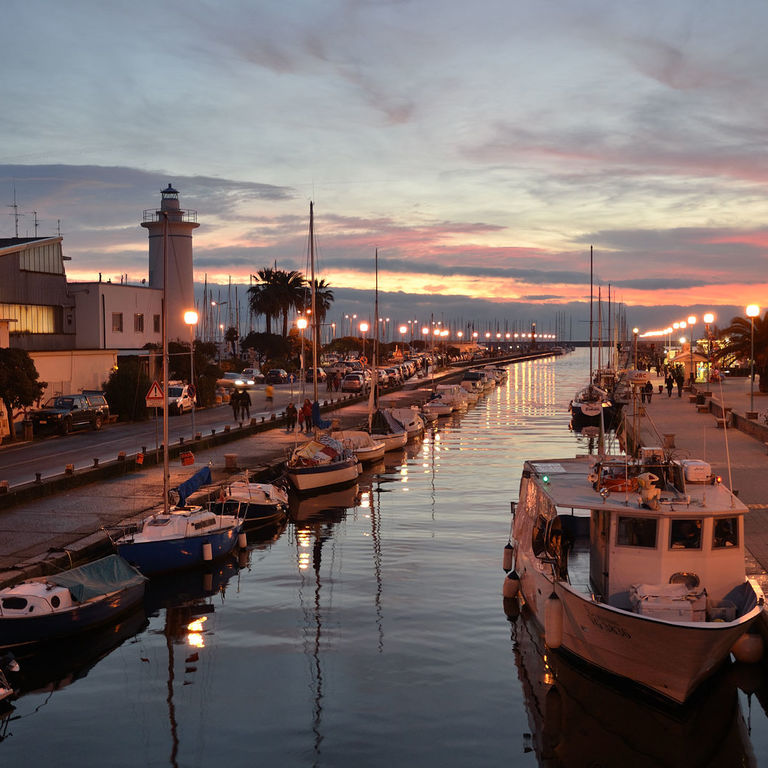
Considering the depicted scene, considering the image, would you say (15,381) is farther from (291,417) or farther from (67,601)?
(67,601)

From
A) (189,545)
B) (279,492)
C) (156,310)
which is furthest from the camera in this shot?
(156,310)

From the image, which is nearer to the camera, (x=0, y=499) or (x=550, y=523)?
(x=550, y=523)

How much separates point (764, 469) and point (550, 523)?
18.4 m

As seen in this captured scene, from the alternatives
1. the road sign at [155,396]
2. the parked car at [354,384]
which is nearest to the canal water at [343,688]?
the road sign at [155,396]

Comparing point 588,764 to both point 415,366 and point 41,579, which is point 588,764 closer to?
point 41,579

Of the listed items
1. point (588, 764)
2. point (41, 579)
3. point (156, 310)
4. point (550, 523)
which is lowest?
point (588, 764)

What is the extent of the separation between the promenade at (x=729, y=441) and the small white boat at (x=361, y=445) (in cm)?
1273

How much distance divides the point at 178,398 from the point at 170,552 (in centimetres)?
3341

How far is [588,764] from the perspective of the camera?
15.0m

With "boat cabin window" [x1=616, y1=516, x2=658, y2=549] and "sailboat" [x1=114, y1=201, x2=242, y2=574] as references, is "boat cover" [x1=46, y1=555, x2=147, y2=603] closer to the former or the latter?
"sailboat" [x1=114, y1=201, x2=242, y2=574]

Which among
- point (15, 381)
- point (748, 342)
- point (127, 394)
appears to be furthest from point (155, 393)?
point (748, 342)

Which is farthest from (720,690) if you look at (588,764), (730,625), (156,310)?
(156,310)

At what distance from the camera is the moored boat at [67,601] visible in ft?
61.6

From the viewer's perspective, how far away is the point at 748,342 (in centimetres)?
6644
